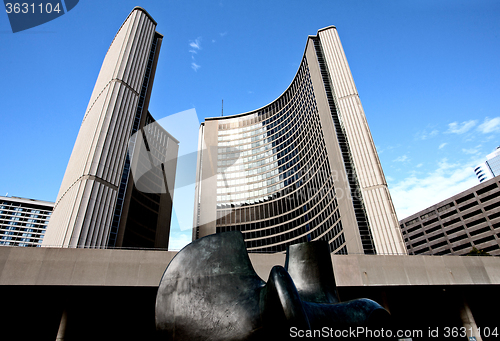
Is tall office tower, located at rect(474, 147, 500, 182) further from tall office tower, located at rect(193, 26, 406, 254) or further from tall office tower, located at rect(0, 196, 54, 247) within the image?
tall office tower, located at rect(0, 196, 54, 247)

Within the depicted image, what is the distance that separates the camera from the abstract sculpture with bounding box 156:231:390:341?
4.05 m

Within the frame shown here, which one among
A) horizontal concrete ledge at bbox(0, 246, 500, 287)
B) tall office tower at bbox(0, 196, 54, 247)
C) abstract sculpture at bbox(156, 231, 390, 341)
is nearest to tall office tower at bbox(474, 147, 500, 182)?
horizontal concrete ledge at bbox(0, 246, 500, 287)

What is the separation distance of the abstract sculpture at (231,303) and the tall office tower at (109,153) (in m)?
24.2

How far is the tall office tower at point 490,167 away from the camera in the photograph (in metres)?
151

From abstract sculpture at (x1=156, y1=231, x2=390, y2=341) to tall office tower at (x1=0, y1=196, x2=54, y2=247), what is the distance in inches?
4985

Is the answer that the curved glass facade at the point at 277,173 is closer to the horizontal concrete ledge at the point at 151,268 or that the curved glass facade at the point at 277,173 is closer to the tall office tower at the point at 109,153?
the horizontal concrete ledge at the point at 151,268

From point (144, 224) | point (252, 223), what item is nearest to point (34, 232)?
point (144, 224)

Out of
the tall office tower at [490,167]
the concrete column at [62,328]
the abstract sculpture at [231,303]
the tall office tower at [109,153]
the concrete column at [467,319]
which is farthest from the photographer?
the tall office tower at [490,167]

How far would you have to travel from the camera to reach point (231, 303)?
491 cm

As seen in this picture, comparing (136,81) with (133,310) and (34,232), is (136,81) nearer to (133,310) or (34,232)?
(133,310)

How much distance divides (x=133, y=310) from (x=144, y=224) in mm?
35552

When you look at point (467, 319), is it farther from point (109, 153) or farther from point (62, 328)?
point (109, 153)

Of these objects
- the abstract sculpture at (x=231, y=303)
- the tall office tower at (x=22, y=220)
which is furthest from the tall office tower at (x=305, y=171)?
the tall office tower at (x=22, y=220)

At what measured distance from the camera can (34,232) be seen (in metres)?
108
